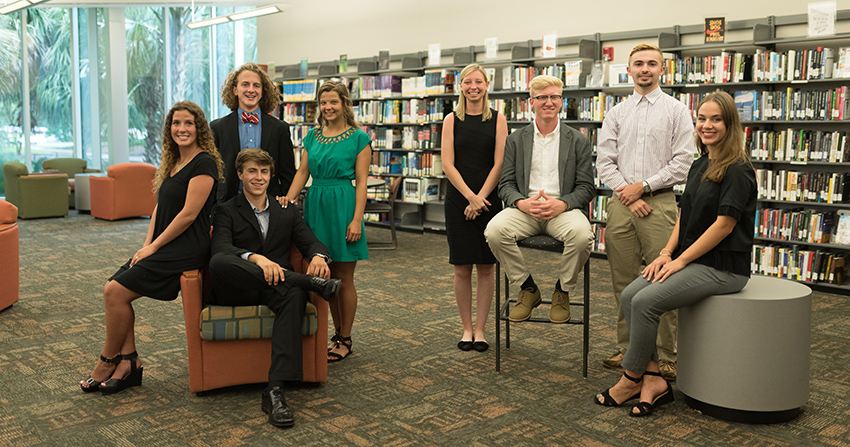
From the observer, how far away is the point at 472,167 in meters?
3.86

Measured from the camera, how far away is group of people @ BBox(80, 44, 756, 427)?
2.98 m

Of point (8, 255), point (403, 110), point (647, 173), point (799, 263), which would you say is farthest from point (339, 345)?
point (403, 110)

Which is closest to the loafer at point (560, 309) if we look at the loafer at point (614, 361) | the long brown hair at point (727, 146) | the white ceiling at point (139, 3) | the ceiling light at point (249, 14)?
the loafer at point (614, 361)

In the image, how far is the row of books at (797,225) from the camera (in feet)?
19.1

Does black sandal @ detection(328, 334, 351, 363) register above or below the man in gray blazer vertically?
below

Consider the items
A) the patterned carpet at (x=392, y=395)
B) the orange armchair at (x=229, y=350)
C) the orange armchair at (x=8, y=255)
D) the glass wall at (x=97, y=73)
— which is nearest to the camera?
the patterned carpet at (x=392, y=395)

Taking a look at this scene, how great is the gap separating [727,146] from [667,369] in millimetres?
1152

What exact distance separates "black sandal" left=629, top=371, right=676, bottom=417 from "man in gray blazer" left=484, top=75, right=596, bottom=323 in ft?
1.90

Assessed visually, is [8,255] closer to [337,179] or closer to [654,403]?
[337,179]

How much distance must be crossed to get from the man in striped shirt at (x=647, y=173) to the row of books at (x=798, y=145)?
2.55 meters

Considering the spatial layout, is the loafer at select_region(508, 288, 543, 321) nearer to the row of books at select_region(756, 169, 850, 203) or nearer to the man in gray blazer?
the man in gray blazer

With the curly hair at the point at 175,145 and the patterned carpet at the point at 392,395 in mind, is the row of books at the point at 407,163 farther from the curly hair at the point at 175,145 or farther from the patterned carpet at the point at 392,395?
the curly hair at the point at 175,145

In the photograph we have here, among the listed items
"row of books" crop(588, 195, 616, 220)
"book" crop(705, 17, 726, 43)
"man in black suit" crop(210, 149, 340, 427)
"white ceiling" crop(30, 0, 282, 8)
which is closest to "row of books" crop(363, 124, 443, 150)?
"row of books" crop(588, 195, 616, 220)

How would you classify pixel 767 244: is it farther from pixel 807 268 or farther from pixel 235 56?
pixel 235 56
